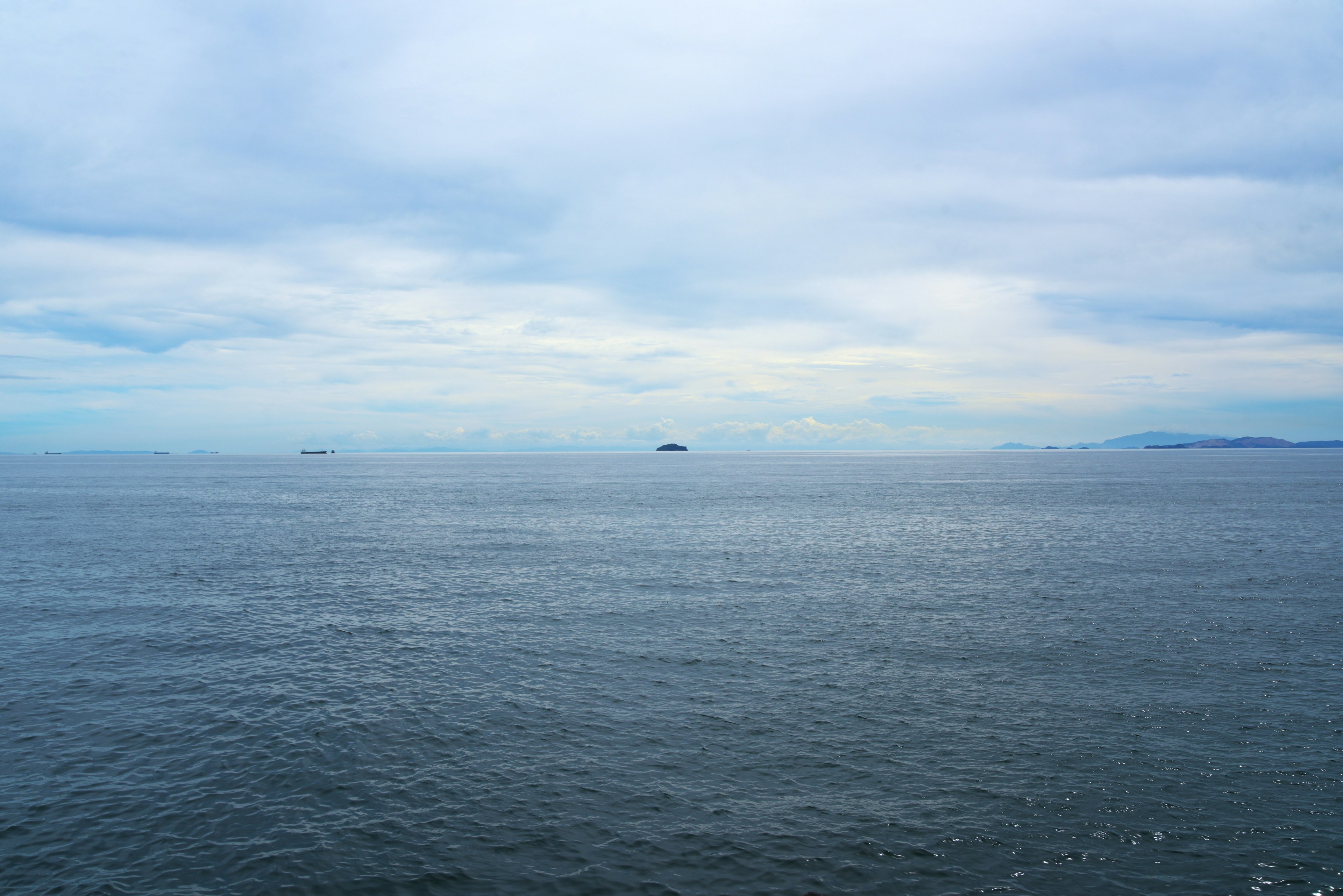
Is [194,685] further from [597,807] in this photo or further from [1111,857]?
[1111,857]

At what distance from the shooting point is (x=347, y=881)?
17016mm

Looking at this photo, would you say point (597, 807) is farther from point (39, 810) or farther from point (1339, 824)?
point (1339, 824)

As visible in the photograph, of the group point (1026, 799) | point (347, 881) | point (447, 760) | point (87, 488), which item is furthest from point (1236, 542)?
point (87, 488)

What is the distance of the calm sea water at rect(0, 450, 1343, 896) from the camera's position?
1767 centimetres

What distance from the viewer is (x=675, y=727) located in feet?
83.3

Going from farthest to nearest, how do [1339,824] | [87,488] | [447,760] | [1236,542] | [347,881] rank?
[87,488], [1236,542], [447,760], [1339,824], [347,881]

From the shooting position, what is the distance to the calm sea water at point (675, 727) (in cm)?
1767

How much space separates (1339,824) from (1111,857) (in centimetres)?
657

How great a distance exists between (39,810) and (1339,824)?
34.1 metres

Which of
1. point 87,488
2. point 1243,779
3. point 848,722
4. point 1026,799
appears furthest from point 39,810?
point 87,488

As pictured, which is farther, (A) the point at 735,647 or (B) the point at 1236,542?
(B) the point at 1236,542

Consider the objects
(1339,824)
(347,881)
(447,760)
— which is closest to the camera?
(347,881)

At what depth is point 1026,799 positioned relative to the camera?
20.3 metres

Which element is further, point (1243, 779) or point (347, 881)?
point (1243, 779)
